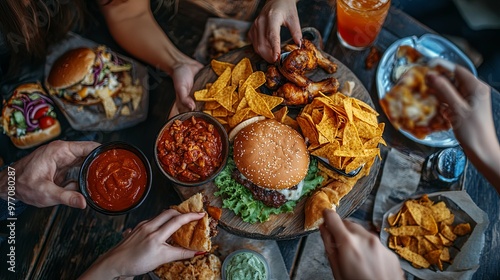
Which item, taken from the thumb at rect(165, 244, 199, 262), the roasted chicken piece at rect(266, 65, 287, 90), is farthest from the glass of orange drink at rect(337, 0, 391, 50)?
the thumb at rect(165, 244, 199, 262)

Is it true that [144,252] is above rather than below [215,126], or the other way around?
below

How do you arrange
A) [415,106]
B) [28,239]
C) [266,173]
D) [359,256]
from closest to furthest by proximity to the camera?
[359,256], [415,106], [266,173], [28,239]

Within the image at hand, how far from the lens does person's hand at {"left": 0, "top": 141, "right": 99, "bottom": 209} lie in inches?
89.9

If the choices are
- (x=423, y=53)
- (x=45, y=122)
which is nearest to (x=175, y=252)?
(x=45, y=122)

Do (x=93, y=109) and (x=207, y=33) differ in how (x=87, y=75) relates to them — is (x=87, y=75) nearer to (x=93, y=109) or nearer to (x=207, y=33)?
(x=93, y=109)

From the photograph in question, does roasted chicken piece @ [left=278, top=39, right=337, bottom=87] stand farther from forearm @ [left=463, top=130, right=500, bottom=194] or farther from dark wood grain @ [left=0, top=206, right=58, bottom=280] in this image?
dark wood grain @ [left=0, top=206, right=58, bottom=280]

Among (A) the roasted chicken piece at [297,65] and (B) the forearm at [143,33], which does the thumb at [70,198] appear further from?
(A) the roasted chicken piece at [297,65]

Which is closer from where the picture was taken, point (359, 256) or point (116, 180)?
point (359, 256)

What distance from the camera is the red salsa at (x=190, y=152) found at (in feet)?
7.86

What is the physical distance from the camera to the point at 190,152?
2383 mm

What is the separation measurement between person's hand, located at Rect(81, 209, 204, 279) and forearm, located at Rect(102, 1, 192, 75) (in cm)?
117

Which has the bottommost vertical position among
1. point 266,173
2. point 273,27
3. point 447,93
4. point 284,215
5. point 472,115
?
point 284,215

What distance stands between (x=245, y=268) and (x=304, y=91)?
1082 mm

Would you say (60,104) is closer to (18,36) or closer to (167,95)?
(18,36)
